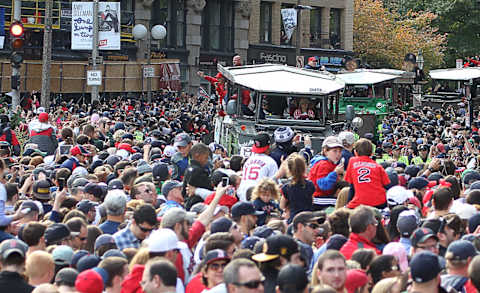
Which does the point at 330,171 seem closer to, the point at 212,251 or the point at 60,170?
the point at 60,170

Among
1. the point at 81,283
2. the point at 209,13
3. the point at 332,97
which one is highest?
the point at 209,13

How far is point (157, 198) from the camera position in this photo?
439 inches

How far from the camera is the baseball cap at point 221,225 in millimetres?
8586

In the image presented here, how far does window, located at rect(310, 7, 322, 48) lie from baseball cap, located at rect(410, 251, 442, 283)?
5081 cm

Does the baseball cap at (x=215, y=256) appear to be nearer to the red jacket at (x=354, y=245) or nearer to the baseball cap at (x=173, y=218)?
the baseball cap at (x=173, y=218)

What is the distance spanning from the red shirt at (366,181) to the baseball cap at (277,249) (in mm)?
3880

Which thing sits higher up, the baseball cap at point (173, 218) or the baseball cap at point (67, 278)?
the baseball cap at point (173, 218)

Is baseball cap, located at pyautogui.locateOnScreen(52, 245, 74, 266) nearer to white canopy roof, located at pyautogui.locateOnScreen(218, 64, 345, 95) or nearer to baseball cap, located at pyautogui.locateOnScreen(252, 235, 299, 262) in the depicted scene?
baseball cap, located at pyautogui.locateOnScreen(252, 235, 299, 262)

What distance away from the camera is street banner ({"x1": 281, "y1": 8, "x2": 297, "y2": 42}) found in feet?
168

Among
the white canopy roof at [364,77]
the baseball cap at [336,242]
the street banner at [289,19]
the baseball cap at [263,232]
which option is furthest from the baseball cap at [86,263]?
the street banner at [289,19]

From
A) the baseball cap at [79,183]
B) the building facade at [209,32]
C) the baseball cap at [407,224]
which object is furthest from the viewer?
the building facade at [209,32]

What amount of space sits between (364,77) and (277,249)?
2918 centimetres

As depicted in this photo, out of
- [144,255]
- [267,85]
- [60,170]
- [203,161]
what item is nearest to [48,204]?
[60,170]

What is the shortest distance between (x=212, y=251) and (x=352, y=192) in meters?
4.15
